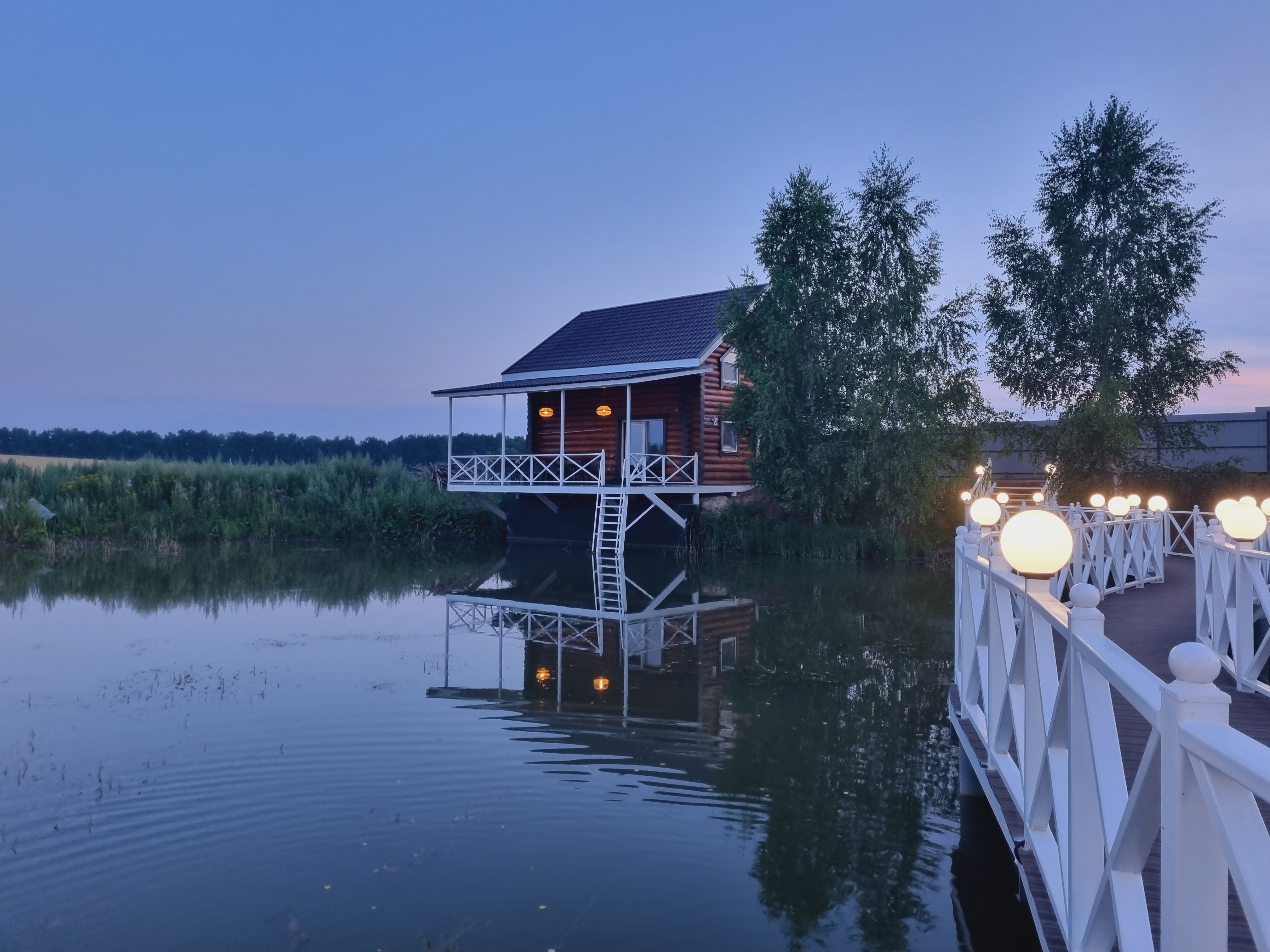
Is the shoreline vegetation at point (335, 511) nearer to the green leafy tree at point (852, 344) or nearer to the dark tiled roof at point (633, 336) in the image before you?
the green leafy tree at point (852, 344)

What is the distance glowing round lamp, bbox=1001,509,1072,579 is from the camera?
2891 millimetres

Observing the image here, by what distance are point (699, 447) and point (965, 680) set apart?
1595 cm

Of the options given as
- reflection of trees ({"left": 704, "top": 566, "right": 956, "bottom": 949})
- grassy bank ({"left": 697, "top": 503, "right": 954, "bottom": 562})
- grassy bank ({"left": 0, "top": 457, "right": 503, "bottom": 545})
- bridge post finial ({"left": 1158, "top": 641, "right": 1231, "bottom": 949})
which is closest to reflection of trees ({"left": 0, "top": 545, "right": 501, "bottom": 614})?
grassy bank ({"left": 0, "top": 457, "right": 503, "bottom": 545})

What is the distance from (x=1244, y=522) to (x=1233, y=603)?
37.7 inches

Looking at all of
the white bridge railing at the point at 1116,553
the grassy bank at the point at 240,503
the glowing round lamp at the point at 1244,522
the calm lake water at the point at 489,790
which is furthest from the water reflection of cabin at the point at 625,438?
the glowing round lamp at the point at 1244,522

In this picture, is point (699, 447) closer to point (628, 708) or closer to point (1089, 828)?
point (628, 708)

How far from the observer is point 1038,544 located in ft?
9.64

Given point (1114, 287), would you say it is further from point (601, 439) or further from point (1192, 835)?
point (1192, 835)

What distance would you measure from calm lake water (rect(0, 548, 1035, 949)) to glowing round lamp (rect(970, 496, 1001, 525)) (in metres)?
1.64

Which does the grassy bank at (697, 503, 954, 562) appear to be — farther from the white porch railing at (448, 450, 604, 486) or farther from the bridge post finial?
the bridge post finial

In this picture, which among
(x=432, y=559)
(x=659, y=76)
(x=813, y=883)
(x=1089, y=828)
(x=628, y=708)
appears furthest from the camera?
(x=432, y=559)

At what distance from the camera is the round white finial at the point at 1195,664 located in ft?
4.89

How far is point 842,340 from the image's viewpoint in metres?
19.5

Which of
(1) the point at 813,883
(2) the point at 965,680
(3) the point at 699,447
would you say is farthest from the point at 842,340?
(1) the point at 813,883
